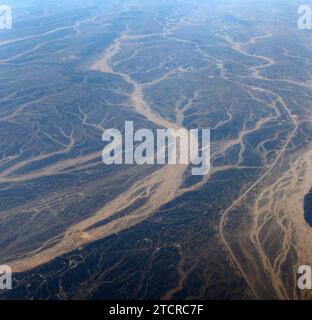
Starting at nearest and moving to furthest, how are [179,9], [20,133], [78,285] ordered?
[78,285]
[20,133]
[179,9]

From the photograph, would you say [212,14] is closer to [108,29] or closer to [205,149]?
[108,29]

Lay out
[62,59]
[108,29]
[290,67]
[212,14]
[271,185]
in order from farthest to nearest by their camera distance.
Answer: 1. [212,14]
2. [108,29]
3. [62,59]
4. [290,67]
5. [271,185]

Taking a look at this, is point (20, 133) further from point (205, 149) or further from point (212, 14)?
point (212, 14)

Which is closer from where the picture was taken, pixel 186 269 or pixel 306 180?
pixel 186 269

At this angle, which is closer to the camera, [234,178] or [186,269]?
[186,269]

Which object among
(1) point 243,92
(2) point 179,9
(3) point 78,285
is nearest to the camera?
(3) point 78,285

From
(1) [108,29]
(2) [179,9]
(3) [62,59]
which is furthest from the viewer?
(2) [179,9]

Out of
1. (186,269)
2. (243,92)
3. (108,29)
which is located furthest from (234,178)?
(108,29)

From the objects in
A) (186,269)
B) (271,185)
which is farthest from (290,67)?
(186,269)

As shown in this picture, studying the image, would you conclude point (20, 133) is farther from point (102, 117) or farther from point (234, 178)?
point (234, 178)
